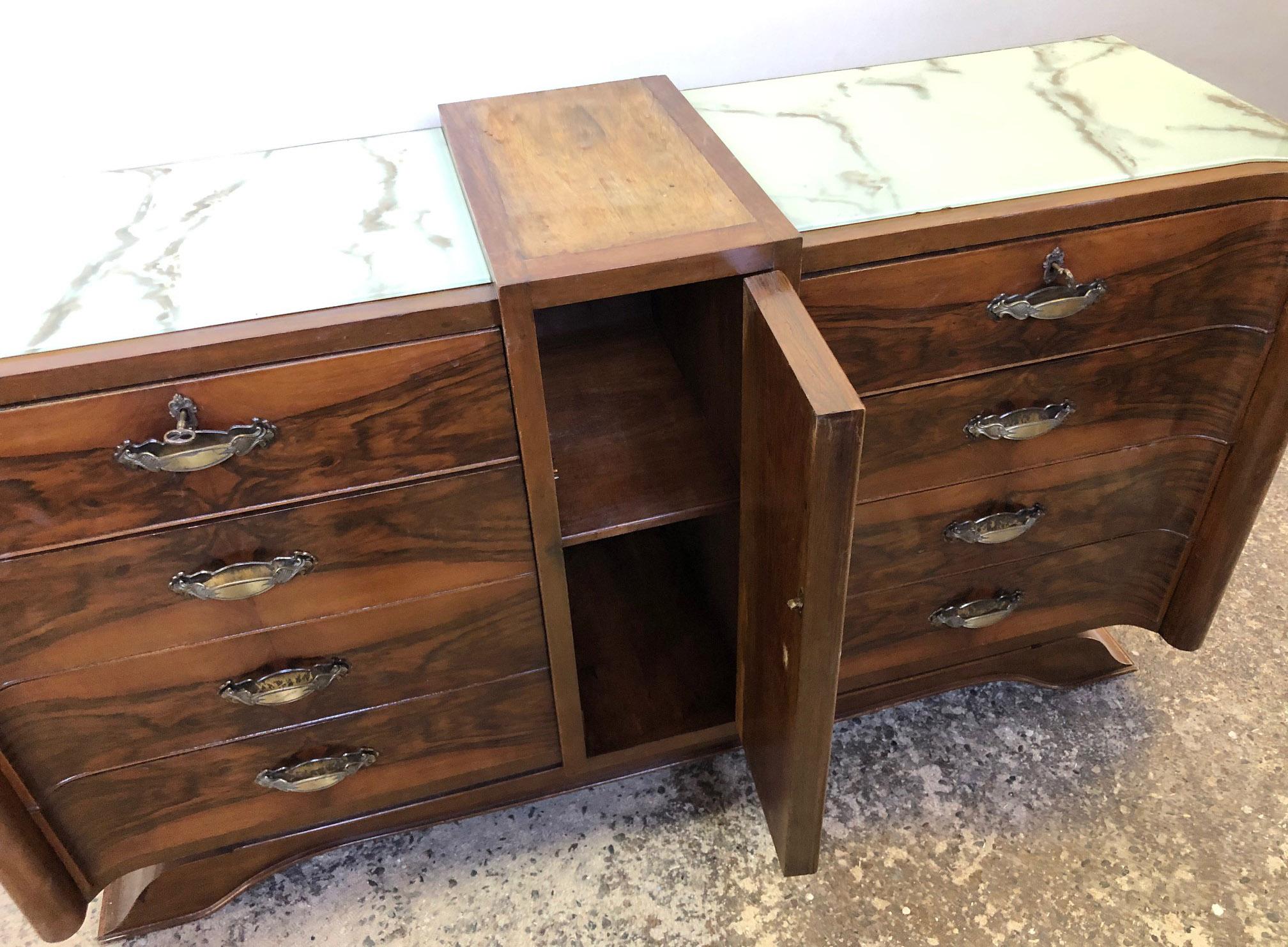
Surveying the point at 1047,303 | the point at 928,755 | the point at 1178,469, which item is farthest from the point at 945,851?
the point at 1047,303

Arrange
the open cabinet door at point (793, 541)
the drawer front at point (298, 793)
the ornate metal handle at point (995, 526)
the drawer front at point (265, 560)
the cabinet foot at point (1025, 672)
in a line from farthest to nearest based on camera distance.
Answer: the cabinet foot at point (1025, 672) < the ornate metal handle at point (995, 526) < the drawer front at point (298, 793) < the drawer front at point (265, 560) < the open cabinet door at point (793, 541)

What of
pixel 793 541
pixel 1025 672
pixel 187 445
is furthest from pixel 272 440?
pixel 1025 672

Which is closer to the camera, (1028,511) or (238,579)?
(238,579)

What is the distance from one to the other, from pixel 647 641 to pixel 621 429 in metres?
0.31

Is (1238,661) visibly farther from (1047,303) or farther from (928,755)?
(1047,303)

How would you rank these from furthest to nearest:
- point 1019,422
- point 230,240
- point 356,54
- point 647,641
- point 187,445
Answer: point 647,641 < point 356,54 < point 1019,422 < point 230,240 < point 187,445

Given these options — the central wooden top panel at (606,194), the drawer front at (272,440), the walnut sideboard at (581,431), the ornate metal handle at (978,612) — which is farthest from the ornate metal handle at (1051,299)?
the drawer front at (272,440)

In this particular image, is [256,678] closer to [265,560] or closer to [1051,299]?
[265,560]

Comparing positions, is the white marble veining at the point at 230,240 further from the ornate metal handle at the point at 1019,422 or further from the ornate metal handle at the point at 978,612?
the ornate metal handle at the point at 978,612

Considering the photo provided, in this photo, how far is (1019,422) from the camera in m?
0.98

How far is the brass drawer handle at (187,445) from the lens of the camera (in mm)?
745

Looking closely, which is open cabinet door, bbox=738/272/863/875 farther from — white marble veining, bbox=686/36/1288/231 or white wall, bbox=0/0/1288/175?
white wall, bbox=0/0/1288/175

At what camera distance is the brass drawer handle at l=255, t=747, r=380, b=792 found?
987 millimetres

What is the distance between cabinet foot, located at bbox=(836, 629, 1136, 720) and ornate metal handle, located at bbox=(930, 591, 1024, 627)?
10cm
